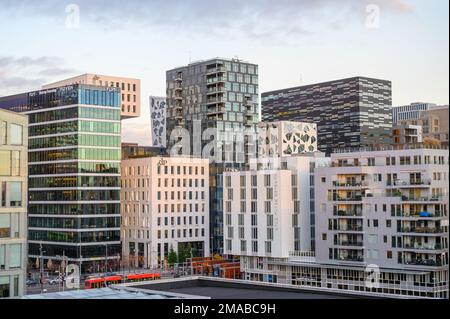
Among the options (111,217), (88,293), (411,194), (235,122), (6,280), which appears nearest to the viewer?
(88,293)

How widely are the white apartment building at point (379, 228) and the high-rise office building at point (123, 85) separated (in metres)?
9.36

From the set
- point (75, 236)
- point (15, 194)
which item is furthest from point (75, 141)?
point (15, 194)

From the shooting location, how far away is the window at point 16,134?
980 centimetres

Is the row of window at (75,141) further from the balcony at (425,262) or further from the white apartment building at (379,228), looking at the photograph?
the balcony at (425,262)

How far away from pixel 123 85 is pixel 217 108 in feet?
16.2

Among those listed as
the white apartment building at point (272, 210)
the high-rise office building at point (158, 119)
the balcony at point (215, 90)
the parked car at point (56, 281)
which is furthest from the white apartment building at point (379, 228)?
the high-rise office building at point (158, 119)

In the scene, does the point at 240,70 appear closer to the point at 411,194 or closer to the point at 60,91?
the point at 60,91

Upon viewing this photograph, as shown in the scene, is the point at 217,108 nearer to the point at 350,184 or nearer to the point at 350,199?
the point at 350,184

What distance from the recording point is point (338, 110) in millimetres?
35469

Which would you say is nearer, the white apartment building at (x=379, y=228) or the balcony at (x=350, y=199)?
the white apartment building at (x=379, y=228)

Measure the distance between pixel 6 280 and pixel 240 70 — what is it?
76.1ft

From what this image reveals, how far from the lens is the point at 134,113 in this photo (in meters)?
28.9
